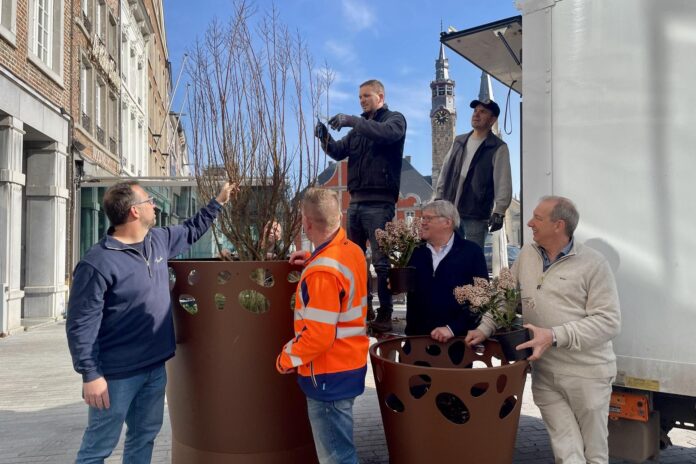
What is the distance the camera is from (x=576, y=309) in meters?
2.57

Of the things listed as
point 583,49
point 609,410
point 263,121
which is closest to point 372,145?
point 263,121

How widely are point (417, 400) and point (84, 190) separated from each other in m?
12.8

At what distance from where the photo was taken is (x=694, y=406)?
2537mm

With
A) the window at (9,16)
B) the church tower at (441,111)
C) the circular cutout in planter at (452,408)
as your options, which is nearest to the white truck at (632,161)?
the circular cutout in planter at (452,408)

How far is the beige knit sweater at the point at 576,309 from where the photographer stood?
2.43m

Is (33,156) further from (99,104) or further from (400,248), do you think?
(400,248)

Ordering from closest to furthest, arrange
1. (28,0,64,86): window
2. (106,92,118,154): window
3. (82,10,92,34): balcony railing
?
(28,0,64,86): window < (82,10,92,34): balcony railing < (106,92,118,154): window

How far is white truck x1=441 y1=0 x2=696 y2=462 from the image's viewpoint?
7.64ft

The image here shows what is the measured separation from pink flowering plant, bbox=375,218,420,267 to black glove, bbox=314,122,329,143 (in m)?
0.68

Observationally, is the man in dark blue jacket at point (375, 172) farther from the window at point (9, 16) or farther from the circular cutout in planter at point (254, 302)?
the window at point (9, 16)

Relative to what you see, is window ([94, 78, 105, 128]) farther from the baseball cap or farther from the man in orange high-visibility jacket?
the man in orange high-visibility jacket

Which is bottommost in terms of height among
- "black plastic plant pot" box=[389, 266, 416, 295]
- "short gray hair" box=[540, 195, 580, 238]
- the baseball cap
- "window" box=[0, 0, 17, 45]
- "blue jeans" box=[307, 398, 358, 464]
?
"blue jeans" box=[307, 398, 358, 464]

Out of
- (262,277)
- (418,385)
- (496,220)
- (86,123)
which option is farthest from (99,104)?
(418,385)

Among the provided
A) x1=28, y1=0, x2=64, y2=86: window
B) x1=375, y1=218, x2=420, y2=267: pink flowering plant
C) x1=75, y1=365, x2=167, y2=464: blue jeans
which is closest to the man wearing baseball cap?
x1=375, y1=218, x2=420, y2=267: pink flowering plant
